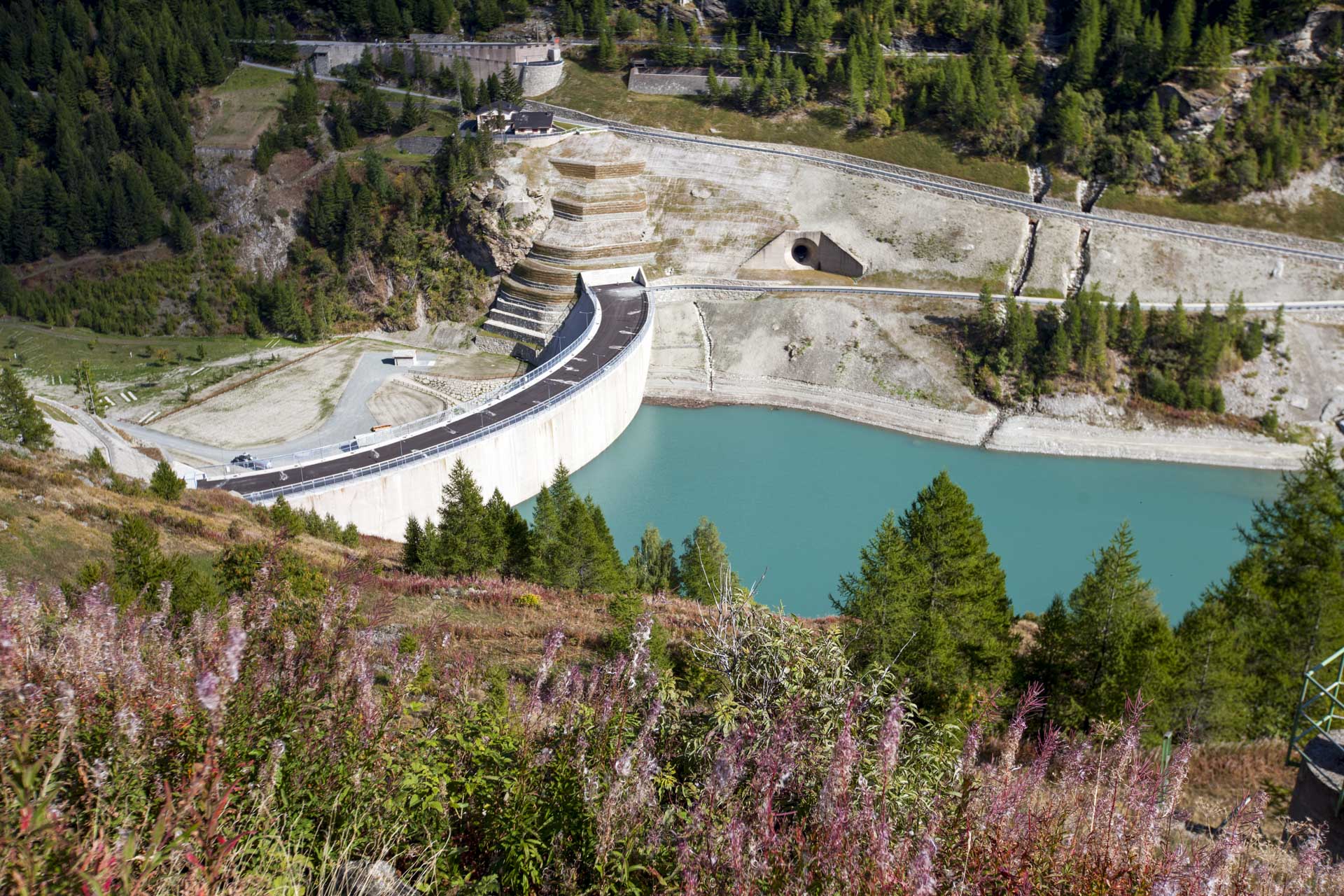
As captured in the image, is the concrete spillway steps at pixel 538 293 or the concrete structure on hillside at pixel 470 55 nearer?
the concrete spillway steps at pixel 538 293

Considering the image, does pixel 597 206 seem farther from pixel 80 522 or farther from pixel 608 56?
pixel 80 522

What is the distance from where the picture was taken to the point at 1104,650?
20.2 meters

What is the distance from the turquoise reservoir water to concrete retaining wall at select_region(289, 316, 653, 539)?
1376mm

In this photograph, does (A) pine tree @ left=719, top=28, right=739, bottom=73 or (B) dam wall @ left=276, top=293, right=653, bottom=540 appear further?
(A) pine tree @ left=719, top=28, right=739, bottom=73

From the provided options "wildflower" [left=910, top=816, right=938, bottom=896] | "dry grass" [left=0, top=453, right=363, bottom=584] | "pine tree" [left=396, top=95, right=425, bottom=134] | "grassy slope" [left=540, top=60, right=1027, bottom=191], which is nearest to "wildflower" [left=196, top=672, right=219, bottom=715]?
"wildflower" [left=910, top=816, right=938, bottom=896]

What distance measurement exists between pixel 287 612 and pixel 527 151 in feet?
202

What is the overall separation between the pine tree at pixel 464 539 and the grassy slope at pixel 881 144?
4725 cm

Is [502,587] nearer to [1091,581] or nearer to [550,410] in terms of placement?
[1091,581]

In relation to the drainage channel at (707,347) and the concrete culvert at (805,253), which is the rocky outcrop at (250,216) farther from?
the concrete culvert at (805,253)

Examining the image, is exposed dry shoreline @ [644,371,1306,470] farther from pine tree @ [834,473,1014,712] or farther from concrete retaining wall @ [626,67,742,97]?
pine tree @ [834,473,1014,712]

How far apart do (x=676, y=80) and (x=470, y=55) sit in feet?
57.2

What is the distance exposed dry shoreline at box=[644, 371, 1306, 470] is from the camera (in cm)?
5025

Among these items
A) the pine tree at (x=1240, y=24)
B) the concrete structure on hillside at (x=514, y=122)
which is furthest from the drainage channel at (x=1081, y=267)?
the concrete structure on hillside at (x=514, y=122)

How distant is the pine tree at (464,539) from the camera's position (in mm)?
28375
